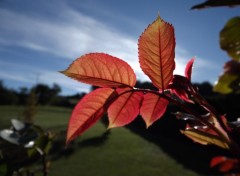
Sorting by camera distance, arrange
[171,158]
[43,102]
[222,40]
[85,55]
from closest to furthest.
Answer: [85,55] < [222,40] < [171,158] < [43,102]

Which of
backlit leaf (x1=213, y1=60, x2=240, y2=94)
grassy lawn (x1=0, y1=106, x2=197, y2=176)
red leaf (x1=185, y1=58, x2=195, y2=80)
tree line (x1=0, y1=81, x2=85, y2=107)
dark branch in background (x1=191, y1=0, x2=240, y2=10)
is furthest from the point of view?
tree line (x1=0, y1=81, x2=85, y2=107)

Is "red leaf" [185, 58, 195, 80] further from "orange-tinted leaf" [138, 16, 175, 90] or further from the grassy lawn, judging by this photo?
the grassy lawn

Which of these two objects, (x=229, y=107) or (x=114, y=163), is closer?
(x=229, y=107)

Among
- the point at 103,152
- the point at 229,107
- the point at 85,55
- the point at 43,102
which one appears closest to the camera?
the point at 85,55

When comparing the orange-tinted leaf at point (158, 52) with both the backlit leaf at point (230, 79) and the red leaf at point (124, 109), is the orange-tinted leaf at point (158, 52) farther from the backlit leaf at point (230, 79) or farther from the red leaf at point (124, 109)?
the backlit leaf at point (230, 79)

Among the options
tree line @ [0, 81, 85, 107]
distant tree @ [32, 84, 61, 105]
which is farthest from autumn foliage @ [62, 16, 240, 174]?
distant tree @ [32, 84, 61, 105]

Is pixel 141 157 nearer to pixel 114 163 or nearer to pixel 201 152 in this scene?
pixel 114 163

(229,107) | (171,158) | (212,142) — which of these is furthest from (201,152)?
(212,142)

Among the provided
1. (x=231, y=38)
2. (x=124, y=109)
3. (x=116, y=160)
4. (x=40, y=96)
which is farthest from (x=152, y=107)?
(x=40, y=96)
